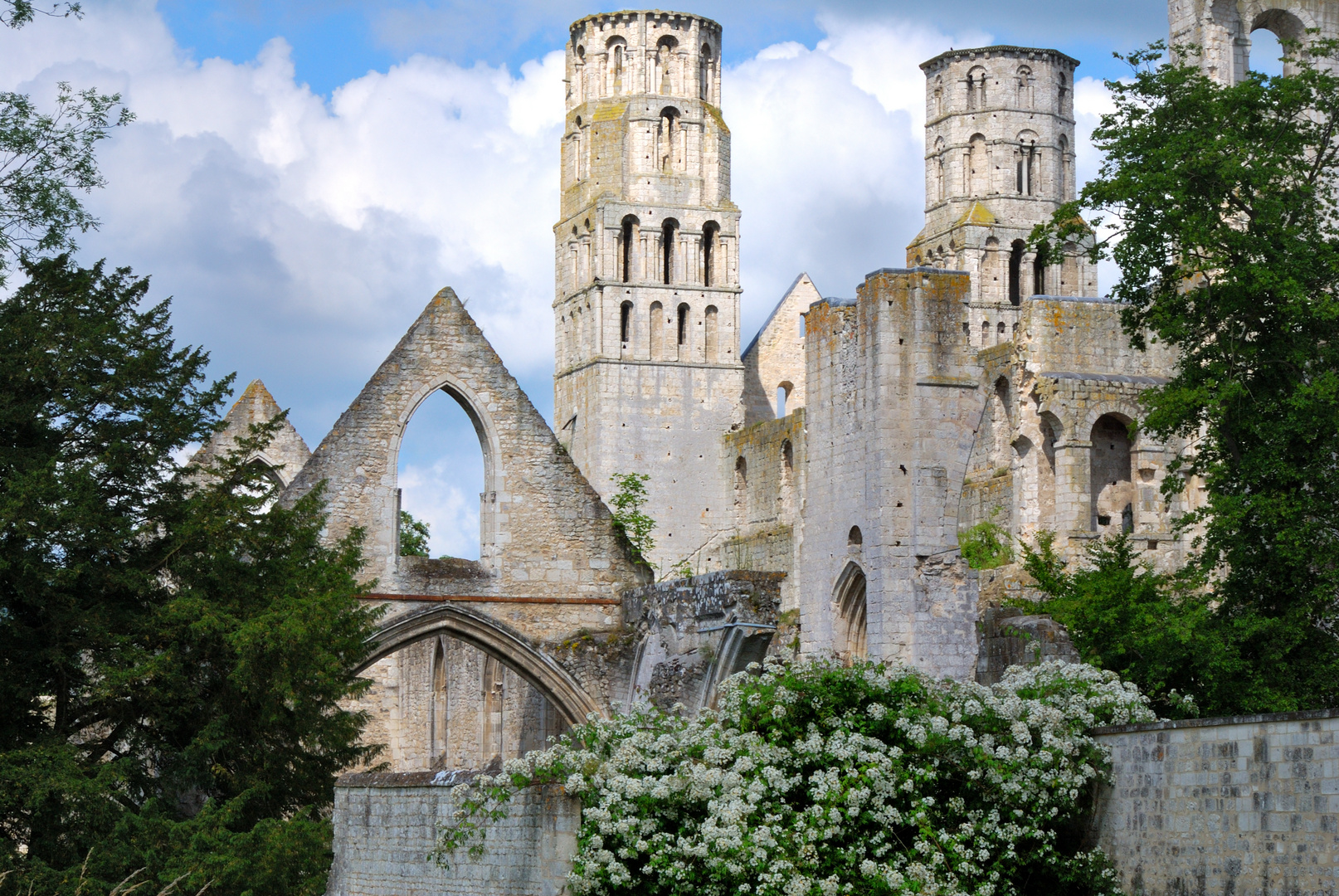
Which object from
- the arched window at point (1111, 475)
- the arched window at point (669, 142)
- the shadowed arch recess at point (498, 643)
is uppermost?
the arched window at point (669, 142)

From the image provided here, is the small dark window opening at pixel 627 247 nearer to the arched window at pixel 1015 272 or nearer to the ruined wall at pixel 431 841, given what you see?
the arched window at pixel 1015 272

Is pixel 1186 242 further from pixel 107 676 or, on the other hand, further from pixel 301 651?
pixel 107 676

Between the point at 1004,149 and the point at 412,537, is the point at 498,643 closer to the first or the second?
the point at 412,537

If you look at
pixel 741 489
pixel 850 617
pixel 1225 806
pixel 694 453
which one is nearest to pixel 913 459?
pixel 850 617

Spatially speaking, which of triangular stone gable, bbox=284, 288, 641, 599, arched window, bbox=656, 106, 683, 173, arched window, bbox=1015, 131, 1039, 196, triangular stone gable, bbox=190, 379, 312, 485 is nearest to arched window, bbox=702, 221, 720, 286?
arched window, bbox=656, 106, 683, 173

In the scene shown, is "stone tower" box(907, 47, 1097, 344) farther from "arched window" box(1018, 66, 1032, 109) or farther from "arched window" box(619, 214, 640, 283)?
"arched window" box(619, 214, 640, 283)

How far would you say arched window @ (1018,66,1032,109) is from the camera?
7188 centimetres

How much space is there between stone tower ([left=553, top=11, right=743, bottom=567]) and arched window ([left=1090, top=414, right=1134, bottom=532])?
2679cm

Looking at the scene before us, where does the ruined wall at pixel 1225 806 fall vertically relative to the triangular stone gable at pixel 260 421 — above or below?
below

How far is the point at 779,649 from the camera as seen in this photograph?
2075cm

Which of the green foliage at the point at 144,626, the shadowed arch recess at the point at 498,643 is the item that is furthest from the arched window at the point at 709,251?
the green foliage at the point at 144,626

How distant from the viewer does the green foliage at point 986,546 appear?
32.1 m

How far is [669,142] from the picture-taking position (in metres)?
63.7

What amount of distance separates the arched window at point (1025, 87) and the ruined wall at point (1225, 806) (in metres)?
61.2
